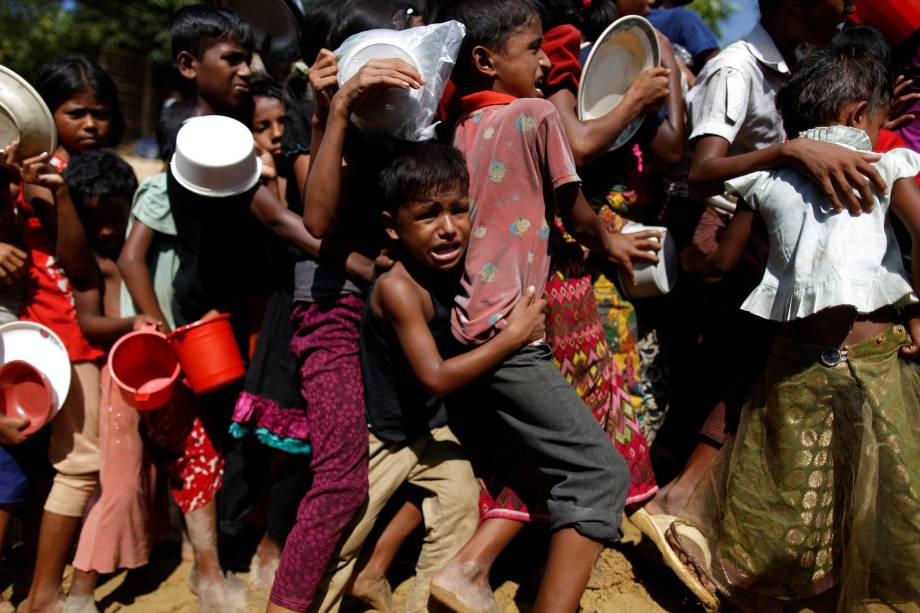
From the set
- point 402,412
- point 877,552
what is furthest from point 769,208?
point 402,412

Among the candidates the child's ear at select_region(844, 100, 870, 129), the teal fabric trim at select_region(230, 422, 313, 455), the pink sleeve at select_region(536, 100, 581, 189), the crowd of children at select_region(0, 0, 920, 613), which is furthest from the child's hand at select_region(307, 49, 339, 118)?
the child's ear at select_region(844, 100, 870, 129)

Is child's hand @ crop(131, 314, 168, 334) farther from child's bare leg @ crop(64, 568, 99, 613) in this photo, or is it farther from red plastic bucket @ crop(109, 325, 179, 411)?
child's bare leg @ crop(64, 568, 99, 613)

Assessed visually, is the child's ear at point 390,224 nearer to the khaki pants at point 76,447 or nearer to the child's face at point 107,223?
the child's face at point 107,223

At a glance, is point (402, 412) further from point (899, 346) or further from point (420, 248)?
point (899, 346)

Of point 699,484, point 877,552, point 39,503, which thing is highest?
point 877,552

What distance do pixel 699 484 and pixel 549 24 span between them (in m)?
1.83

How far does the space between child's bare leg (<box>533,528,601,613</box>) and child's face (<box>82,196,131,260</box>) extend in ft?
7.07

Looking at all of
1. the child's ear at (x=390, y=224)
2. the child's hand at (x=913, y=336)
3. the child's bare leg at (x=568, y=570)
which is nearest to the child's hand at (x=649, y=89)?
the child's ear at (x=390, y=224)

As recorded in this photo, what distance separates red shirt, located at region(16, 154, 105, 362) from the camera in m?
2.85

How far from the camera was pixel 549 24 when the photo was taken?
8.97 feet

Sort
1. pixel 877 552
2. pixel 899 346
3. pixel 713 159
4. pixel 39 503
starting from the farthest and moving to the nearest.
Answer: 1. pixel 39 503
2. pixel 713 159
3. pixel 899 346
4. pixel 877 552

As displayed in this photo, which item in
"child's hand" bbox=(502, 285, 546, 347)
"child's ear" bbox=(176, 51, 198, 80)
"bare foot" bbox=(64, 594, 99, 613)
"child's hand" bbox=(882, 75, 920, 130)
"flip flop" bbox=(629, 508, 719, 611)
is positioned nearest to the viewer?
"child's hand" bbox=(502, 285, 546, 347)

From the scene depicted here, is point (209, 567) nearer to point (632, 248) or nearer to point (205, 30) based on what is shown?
point (632, 248)

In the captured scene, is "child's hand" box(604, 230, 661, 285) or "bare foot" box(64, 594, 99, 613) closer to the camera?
"child's hand" box(604, 230, 661, 285)
